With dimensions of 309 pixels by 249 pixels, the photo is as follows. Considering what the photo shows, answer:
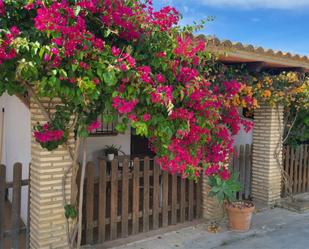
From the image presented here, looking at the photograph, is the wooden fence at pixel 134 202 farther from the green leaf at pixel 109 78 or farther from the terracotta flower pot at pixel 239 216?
the green leaf at pixel 109 78

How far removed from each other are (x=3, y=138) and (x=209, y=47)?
188 inches

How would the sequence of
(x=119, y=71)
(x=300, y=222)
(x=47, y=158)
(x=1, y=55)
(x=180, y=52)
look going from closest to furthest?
1. (x=1, y=55)
2. (x=119, y=71)
3. (x=180, y=52)
4. (x=47, y=158)
5. (x=300, y=222)

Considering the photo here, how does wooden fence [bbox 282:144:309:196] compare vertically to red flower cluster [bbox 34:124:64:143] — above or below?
below

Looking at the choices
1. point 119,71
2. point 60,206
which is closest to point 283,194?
point 60,206

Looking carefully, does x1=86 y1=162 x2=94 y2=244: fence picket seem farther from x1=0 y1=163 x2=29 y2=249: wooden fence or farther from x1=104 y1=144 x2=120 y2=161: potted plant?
x1=104 y1=144 x2=120 y2=161: potted plant

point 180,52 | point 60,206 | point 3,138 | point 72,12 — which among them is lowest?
point 60,206

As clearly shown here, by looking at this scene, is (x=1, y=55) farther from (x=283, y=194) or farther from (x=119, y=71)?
(x=283, y=194)

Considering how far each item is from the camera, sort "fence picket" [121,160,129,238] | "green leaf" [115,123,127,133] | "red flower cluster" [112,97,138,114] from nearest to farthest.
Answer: "red flower cluster" [112,97,138,114] < "green leaf" [115,123,127,133] < "fence picket" [121,160,129,238]

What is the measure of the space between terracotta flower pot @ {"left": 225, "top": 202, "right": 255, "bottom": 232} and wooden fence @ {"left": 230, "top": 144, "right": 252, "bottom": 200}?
4.61 ft

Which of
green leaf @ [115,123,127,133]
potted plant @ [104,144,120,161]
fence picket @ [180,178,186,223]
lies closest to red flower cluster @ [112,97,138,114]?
green leaf @ [115,123,127,133]

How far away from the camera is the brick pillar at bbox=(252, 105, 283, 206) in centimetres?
684

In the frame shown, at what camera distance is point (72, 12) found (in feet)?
9.96

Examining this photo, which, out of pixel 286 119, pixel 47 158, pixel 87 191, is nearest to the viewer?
pixel 47 158

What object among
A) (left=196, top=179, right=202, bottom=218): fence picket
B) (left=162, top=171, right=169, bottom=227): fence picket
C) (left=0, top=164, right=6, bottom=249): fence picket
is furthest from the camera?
(left=196, top=179, right=202, bottom=218): fence picket
